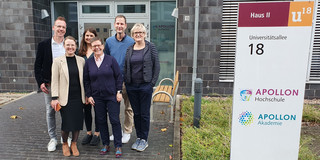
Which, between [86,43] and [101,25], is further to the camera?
[101,25]

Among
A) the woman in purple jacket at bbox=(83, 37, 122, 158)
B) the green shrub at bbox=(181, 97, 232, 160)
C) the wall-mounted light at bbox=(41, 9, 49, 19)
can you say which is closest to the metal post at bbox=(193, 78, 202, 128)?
the green shrub at bbox=(181, 97, 232, 160)

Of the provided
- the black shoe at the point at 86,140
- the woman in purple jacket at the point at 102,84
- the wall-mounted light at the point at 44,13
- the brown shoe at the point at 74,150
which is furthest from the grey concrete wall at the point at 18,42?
the woman in purple jacket at the point at 102,84

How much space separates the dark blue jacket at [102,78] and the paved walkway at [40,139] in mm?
942

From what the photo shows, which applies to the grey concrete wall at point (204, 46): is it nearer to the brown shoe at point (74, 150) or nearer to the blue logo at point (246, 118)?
the brown shoe at point (74, 150)

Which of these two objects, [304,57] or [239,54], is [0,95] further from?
[304,57]

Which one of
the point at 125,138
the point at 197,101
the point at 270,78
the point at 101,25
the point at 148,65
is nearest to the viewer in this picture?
the point at 270,78

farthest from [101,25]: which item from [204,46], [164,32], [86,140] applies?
[86,140]

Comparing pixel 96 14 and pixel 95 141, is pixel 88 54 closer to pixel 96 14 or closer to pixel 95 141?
pixel 95 141

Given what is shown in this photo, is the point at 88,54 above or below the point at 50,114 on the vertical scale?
above

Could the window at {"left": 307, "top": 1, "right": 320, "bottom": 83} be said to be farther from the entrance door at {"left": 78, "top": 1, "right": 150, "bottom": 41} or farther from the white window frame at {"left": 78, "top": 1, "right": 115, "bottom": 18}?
the white window frame at {"left": 78, "top": 1, "right": 115, "bottom": 18}

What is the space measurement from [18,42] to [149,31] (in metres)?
4.11

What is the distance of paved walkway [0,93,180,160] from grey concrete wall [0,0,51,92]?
196 centimetres

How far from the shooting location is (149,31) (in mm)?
7699

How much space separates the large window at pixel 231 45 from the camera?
6.59 m
